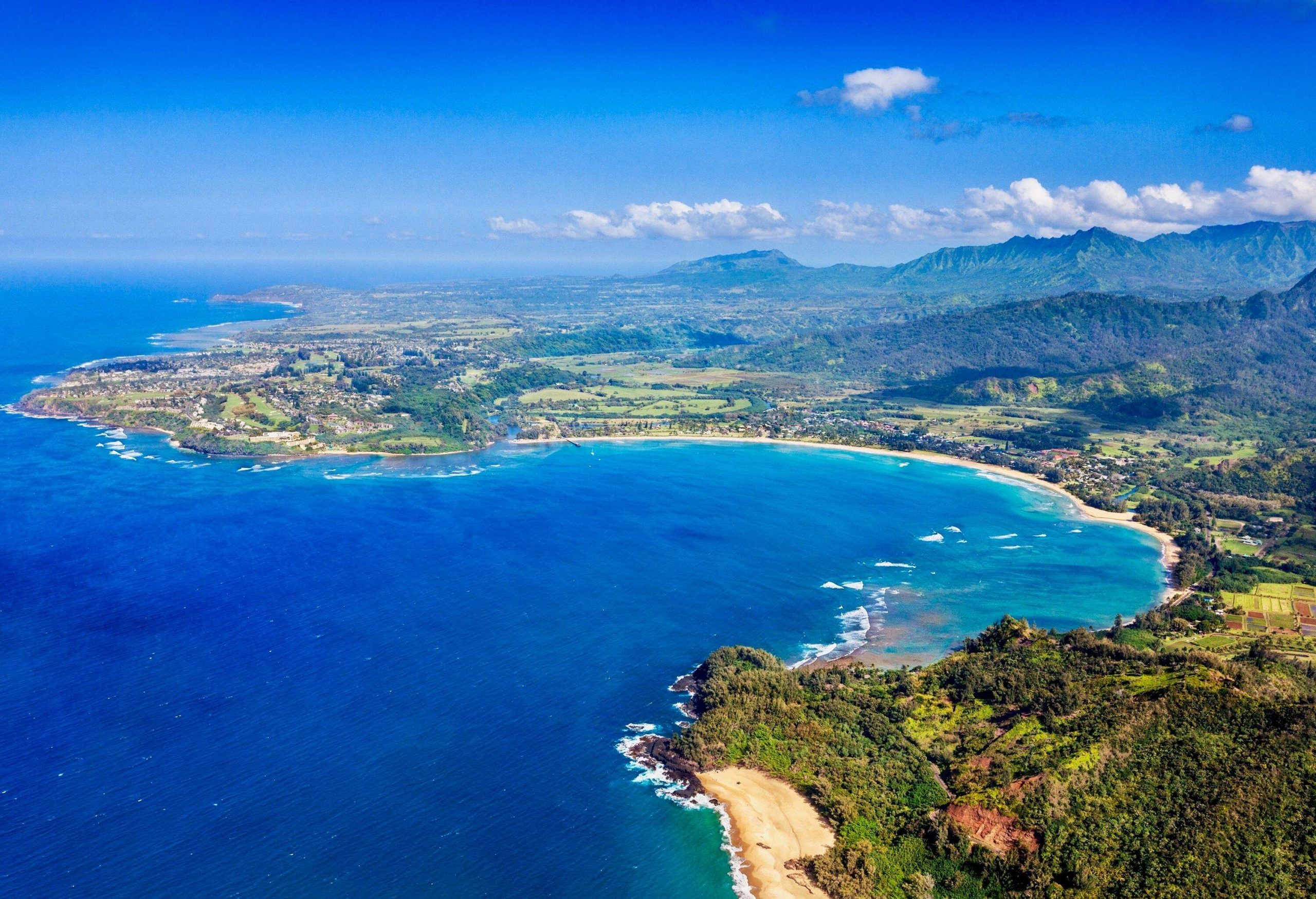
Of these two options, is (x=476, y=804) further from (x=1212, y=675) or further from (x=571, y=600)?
(x=1212, y=675)

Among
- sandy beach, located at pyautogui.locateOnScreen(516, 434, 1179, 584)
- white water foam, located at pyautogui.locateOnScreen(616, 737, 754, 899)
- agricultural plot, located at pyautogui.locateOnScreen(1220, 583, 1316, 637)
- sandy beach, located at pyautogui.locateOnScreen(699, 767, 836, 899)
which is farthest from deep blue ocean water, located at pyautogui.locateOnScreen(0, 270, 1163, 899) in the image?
agricultural plot, located at pyautogui.locateOnScreen(1220, 583, 1316, 637)

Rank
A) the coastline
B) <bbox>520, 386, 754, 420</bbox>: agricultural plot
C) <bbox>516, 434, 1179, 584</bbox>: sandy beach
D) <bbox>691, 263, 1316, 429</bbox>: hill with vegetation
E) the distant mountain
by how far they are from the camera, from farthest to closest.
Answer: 1. the distant mountain
2. <bbox>691, 263, 1316, 429</bbox>: hill with vegetation
3. <bbox>520, 386, 754, 420</bbox>: agricultural plot
4. the coastline
5. <bbox>516, 434, 1179, 584</bbox>: sandy beach

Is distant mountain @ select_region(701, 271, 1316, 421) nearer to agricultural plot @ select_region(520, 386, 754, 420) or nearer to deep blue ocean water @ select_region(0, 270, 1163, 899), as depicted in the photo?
agricultural plot @ select_region(520, 386, 754, 420)

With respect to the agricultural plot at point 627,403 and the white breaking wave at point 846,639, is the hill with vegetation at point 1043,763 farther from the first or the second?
the agricultural plot at point 627,403

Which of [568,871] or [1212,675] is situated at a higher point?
[1212,675]

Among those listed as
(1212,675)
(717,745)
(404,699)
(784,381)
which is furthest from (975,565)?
(784,381)

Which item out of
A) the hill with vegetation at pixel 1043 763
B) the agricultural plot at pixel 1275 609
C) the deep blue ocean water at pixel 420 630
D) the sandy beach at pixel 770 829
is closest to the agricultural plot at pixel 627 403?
the deep blue ocean water at pixel 420 630

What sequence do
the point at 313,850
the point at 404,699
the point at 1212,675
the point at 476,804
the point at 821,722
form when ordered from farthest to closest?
the point at 404,699 → the point at 821,722 → the point at 1212,675 → the point at 476,804 → the point at 313,850

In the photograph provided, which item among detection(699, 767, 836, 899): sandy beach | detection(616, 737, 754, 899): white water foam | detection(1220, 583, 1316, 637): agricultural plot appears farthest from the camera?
detection(1220, 583, 1316, 637): agricultural plot
